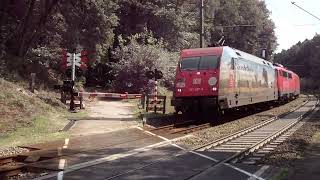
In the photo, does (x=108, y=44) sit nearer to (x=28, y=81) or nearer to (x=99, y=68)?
(x=99, y=68)

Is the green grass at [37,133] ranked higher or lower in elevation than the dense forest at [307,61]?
lower

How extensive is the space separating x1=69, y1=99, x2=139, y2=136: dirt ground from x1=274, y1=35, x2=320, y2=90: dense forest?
274 ft

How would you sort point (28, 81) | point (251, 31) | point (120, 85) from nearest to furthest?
point (28, 81) → point (120, 85) → point (251, 31)

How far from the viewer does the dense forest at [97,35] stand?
35.2 meters

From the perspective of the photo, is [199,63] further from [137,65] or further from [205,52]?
[137,65]

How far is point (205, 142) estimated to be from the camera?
17469 millimetres

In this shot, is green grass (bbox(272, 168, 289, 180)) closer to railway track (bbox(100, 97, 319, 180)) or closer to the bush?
railway track (bbox(100, 97, 319, 180))

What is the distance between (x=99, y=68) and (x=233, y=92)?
25068 mm

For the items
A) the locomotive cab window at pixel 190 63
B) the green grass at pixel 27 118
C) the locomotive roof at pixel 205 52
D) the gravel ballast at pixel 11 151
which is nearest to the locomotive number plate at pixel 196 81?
the locomotive cab window at pixel 190 63

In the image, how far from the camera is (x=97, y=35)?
3975 centimetres

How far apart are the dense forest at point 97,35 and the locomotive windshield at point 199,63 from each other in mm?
4918

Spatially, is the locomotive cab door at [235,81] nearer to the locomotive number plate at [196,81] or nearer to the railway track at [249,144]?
the locomotive number plate at [196,81]

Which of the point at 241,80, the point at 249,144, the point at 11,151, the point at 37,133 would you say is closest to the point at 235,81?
the point at 241,80

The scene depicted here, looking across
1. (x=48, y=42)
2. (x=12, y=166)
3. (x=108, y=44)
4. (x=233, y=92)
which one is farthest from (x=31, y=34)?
(x=12, y=166)
